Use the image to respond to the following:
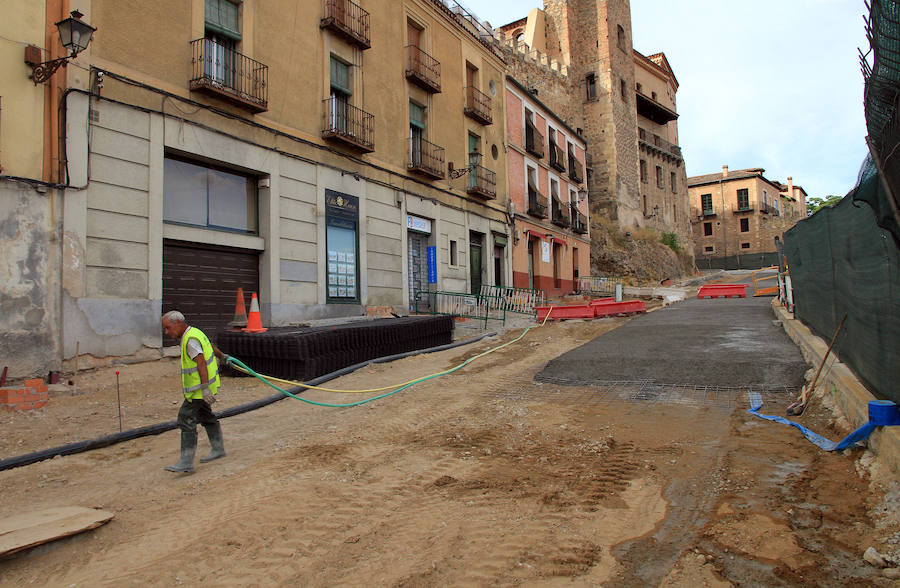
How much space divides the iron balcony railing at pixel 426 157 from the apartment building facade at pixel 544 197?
6.17 m

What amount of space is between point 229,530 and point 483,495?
1.86 metres

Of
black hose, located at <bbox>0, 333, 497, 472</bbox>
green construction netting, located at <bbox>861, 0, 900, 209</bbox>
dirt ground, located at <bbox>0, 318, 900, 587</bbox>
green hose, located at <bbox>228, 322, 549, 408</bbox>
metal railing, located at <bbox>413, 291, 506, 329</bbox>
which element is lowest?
dirt ground, located at <bbox>0, 318, 900, 587</bbox>

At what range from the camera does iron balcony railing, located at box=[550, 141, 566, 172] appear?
96.6ft

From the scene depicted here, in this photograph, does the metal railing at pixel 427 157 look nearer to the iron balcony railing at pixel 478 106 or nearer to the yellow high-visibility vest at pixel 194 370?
the iron balcony railing at pixel 478 106

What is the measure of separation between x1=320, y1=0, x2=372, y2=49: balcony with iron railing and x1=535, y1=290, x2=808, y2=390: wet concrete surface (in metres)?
10.6

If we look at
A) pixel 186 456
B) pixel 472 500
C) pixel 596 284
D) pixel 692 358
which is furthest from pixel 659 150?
pixel 186 456

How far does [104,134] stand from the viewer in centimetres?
980

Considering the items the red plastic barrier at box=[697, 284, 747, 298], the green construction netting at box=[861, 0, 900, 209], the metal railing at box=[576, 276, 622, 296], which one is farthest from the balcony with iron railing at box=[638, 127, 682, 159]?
the green construction netting at box=[861, 0, 900, 209]

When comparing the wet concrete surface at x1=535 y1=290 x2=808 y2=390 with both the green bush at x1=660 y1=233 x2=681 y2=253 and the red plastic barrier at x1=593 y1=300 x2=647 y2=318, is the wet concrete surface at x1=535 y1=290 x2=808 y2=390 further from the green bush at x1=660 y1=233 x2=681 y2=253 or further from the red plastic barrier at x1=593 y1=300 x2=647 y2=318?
the green bush at x1=660 y1=233 x2=681 y2=253

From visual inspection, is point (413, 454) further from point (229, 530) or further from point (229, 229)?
point (229, 229)

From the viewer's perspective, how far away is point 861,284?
556cm

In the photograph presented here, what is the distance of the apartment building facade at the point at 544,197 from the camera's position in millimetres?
25688

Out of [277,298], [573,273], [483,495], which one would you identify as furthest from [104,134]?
[573,273]

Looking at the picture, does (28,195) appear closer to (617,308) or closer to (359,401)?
(359,401)
